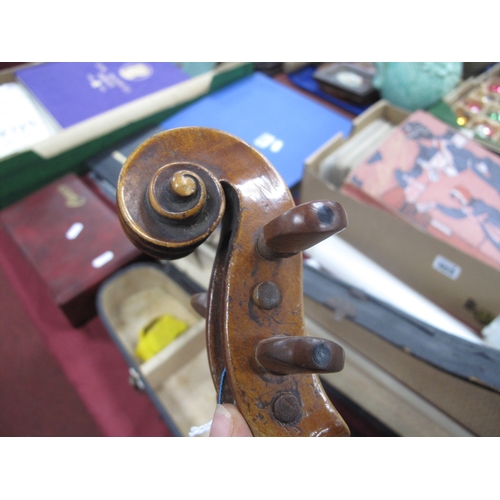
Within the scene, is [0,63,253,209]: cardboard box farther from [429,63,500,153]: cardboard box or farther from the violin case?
[429,63,500,153]: cardboard box

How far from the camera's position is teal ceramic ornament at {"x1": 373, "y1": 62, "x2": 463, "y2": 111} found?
3.97ft

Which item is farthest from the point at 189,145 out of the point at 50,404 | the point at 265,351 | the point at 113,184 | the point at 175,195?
the point at 50,404

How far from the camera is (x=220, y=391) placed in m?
0.50

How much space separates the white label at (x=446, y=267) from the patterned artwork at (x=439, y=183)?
0.15ft

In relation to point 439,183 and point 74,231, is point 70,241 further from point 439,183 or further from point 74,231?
point 439,183

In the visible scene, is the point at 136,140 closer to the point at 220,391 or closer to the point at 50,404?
the point at 50,404

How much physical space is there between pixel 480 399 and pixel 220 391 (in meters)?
0.55

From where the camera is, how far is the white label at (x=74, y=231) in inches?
44.5

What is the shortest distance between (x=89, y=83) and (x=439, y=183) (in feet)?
4.45

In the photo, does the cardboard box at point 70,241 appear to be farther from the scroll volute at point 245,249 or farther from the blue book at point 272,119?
the scroll volute at point 245,249

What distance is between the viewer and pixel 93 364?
1.04 meters

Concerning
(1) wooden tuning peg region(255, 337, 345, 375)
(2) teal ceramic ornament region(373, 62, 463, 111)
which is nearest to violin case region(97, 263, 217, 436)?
(1) wooden tuning peg region(255, 337, 345, 375)

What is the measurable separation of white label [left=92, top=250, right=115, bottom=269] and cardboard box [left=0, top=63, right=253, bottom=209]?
0.41 meters
